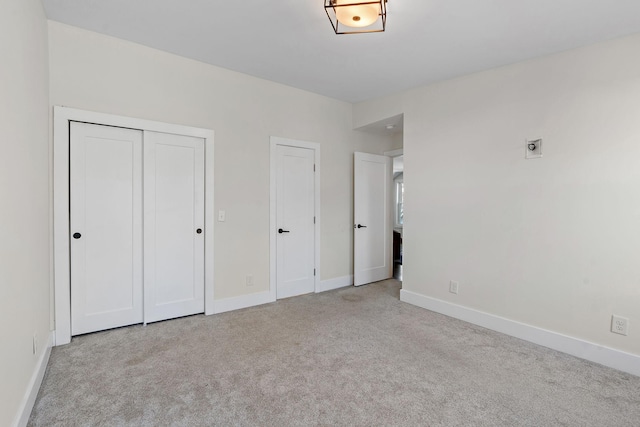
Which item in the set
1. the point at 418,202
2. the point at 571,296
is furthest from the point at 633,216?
the point at 418,202

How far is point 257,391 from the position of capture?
2021 millimetres

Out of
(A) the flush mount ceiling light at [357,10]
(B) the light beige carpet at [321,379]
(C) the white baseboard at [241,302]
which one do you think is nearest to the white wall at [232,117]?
(C) the white baseboard at [241,302]

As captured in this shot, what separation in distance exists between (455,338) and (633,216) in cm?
168

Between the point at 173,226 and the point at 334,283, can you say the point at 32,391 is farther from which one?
the point at 334,283

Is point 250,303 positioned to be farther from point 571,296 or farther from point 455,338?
point 571,296

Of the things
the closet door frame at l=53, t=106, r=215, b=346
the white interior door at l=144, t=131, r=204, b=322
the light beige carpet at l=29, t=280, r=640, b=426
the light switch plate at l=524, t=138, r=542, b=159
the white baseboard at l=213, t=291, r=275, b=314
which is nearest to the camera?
the light beige carpet at l=29, t=280, r=640, b=426

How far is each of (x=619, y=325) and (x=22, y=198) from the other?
4.20 metres

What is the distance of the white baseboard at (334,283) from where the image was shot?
14.2 ft

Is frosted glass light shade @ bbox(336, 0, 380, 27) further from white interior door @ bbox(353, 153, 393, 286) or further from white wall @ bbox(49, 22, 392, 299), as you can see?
white interior door @ bbox(353, 153, 393, 286)

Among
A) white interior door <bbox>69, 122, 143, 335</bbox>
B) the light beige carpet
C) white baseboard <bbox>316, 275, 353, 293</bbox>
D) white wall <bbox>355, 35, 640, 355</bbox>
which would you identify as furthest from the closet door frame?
white wall <bbox>355, 35, 640, 355</bbox>

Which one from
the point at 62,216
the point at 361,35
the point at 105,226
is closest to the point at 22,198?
the point at 62,216

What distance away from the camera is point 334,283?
4469 millimetres

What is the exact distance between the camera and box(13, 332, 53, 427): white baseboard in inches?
63.6

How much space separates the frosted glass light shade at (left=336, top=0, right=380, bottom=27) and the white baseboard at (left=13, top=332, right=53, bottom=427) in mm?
2914
